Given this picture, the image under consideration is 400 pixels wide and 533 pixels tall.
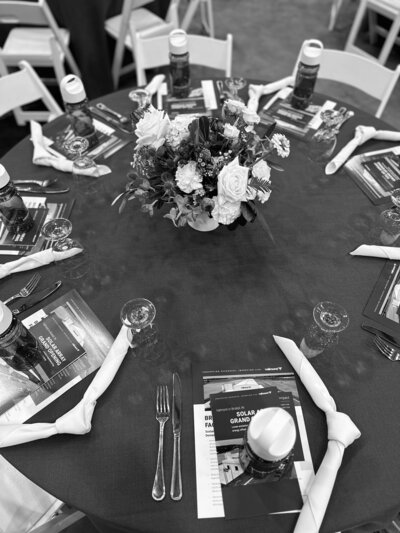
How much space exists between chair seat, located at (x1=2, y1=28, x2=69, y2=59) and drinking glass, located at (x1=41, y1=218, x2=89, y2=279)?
1.69 metres

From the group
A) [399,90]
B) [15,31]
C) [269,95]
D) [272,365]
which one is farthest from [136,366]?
[399,90]

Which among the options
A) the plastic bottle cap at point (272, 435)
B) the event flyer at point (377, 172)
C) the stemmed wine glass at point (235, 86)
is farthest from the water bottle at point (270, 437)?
the stemmed wine glass at point (235, 86)

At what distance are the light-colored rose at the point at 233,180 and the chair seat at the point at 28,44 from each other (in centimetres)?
206

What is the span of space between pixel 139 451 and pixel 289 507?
1.16 feet

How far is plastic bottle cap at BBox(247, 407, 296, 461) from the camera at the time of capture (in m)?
0.75

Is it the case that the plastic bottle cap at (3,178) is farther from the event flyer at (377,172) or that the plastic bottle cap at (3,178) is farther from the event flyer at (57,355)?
the event flyer at (377,172)

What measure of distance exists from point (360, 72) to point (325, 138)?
0.58m

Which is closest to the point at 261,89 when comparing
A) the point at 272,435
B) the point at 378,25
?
the point at 272,435

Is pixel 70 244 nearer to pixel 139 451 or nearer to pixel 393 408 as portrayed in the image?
pixel 139 451

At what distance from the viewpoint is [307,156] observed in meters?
1.51

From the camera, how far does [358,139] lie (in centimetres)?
149

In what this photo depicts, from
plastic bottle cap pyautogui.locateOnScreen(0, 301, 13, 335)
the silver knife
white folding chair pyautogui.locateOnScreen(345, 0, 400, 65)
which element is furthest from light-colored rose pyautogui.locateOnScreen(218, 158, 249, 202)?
white folding chair pyautogui.locateOnScreen(345, 0, 400, 65)

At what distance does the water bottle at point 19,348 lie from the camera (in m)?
0.93

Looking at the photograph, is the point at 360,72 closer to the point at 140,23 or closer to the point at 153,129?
the point at 153,129
